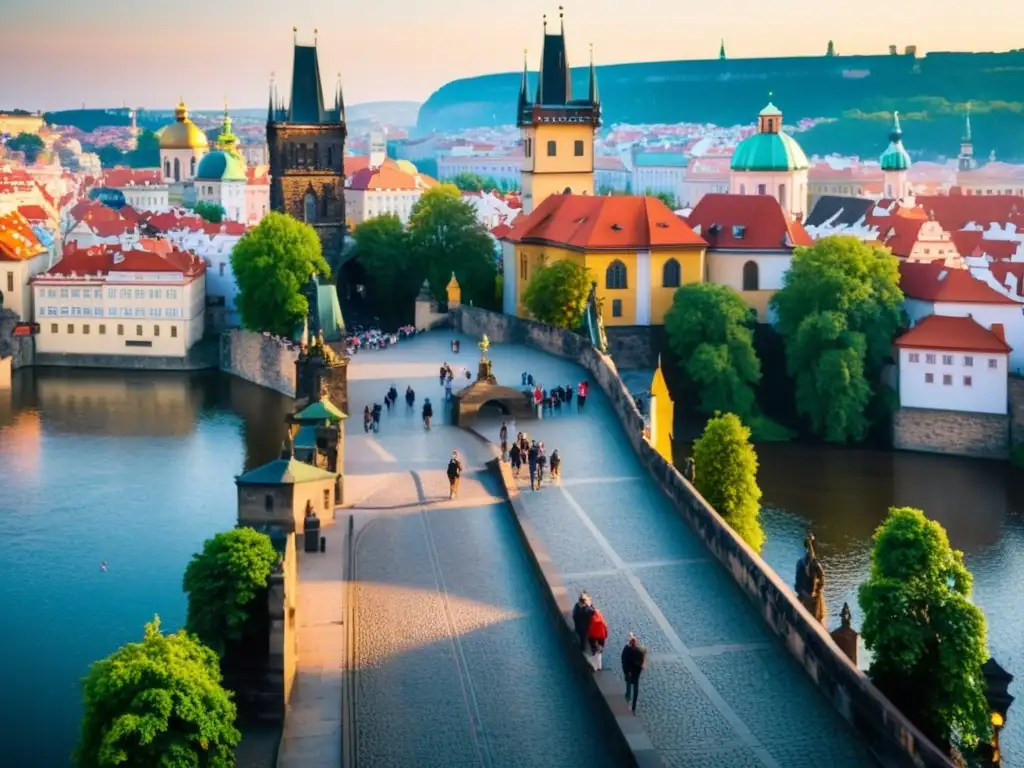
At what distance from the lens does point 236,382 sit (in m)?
61.8

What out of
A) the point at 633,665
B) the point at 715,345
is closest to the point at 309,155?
the point at 715,345

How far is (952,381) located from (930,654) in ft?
102

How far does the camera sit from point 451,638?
23453 mm

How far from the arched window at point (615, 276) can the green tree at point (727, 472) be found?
62.3ft

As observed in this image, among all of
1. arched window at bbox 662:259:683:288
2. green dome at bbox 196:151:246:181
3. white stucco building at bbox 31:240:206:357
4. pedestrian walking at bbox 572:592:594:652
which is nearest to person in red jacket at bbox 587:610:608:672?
pedestrian walking at bbox 572:592:594:652

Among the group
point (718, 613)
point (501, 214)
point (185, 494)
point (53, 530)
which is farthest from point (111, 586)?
point (501, 214)

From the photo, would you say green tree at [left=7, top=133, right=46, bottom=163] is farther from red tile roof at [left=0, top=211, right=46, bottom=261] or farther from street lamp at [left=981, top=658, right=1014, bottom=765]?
street lamp at [left=981, top=658, right=1014, bottom=765]

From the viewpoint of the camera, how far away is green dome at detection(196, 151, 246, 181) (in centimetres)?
11225

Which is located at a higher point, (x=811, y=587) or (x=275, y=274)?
(x=275, y=274)

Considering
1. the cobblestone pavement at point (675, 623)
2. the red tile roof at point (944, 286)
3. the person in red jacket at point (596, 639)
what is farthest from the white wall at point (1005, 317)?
the person in red jacket at point (596, 639)

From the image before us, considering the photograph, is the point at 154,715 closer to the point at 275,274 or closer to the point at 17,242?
the point at 275,274

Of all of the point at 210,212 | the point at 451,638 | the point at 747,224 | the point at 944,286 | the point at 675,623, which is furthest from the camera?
the point at 210,212

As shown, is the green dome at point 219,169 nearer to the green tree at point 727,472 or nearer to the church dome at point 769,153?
the church dome at point 769,153

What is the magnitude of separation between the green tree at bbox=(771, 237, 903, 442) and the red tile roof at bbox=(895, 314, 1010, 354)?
1035 millimetres
